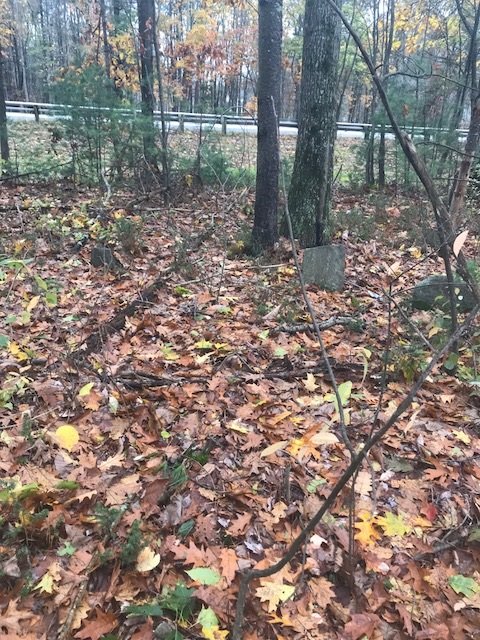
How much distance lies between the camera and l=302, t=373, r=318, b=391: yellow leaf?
3.59 meters

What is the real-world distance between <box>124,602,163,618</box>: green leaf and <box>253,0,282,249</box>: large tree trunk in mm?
4770

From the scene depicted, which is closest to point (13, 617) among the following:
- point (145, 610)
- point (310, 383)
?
point (145, 610)

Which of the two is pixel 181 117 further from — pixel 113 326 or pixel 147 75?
pixel 113 326

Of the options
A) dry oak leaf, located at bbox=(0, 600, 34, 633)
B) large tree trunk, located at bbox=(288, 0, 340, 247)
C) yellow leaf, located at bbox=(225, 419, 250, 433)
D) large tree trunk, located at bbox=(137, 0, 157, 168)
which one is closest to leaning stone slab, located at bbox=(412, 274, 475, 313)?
large tree trunk, located at bbox=(288, 0, 340, 247)

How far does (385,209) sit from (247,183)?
2.97m

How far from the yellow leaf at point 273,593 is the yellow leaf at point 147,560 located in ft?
1.63

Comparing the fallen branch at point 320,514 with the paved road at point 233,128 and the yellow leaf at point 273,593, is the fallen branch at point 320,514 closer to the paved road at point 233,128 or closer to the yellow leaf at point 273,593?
the yellow leaf at point 273,593

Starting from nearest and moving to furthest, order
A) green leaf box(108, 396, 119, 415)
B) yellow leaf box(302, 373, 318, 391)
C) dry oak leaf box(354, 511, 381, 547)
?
dry oak leaf box(354, 511, 381, 547), green leaf box(108, 396, 119, 415), yellow leaf box(302, 373, 318, 391)

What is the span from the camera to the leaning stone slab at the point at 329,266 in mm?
5613

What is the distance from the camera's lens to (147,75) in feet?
31.9

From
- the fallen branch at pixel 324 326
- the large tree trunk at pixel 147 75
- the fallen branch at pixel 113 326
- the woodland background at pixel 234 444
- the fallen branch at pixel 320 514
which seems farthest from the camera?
the large tree trunk at pixel 147 75

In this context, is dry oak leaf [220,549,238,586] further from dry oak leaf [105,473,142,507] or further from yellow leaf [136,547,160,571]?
dry oak leaf [105,473,142,507]

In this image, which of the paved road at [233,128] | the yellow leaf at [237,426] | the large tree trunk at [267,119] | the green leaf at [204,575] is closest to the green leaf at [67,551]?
the green leaf at [204,575]

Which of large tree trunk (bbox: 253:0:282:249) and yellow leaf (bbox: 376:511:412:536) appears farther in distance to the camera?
large tree trunk (bbox: 253:0:282:249)
